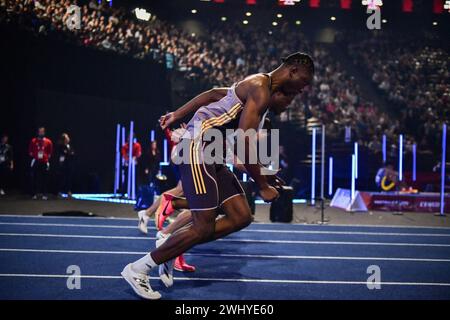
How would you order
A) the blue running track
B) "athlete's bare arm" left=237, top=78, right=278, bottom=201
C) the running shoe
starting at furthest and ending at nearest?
the running shoe → the blue running track → "athlete's bare arm" left=237, top=78, right=278, bottom=201

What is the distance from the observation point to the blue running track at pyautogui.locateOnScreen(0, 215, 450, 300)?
4381 mm

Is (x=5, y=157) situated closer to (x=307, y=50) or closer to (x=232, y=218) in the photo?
(x=232, y=218)

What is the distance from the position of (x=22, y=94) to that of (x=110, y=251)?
468 inches

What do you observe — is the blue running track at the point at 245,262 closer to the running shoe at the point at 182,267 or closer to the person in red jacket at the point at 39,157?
the running shoe at the point at 182,267

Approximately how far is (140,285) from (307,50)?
77.9ft

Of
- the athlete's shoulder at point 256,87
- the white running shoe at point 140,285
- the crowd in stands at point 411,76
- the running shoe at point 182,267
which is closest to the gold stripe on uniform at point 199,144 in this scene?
the athlete's shoulder at point 256,87

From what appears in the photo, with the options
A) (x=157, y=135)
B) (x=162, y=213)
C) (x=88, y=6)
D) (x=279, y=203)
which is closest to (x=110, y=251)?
(x=162, y=213)

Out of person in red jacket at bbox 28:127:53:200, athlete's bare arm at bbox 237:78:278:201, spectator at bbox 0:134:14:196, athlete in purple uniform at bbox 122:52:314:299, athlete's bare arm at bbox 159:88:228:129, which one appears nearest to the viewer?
athlete's bare arm at bbox 237:78:278:201

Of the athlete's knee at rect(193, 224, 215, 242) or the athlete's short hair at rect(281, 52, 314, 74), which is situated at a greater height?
the athlete's short hair at rect(281, 52, 314, 74)

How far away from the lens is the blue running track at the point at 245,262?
438cm

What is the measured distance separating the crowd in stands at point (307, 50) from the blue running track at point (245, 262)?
10.2 m

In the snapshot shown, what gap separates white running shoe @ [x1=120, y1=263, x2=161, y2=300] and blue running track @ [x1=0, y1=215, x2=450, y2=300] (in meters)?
0.11

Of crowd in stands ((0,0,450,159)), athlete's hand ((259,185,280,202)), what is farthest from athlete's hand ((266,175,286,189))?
crowd in stands ((0,0,450,159))

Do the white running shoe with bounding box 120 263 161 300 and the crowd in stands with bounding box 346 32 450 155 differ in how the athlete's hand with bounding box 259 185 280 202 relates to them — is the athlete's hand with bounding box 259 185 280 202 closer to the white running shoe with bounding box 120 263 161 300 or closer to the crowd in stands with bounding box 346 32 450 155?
the white running shoe with bounding box 120 263 161 300
